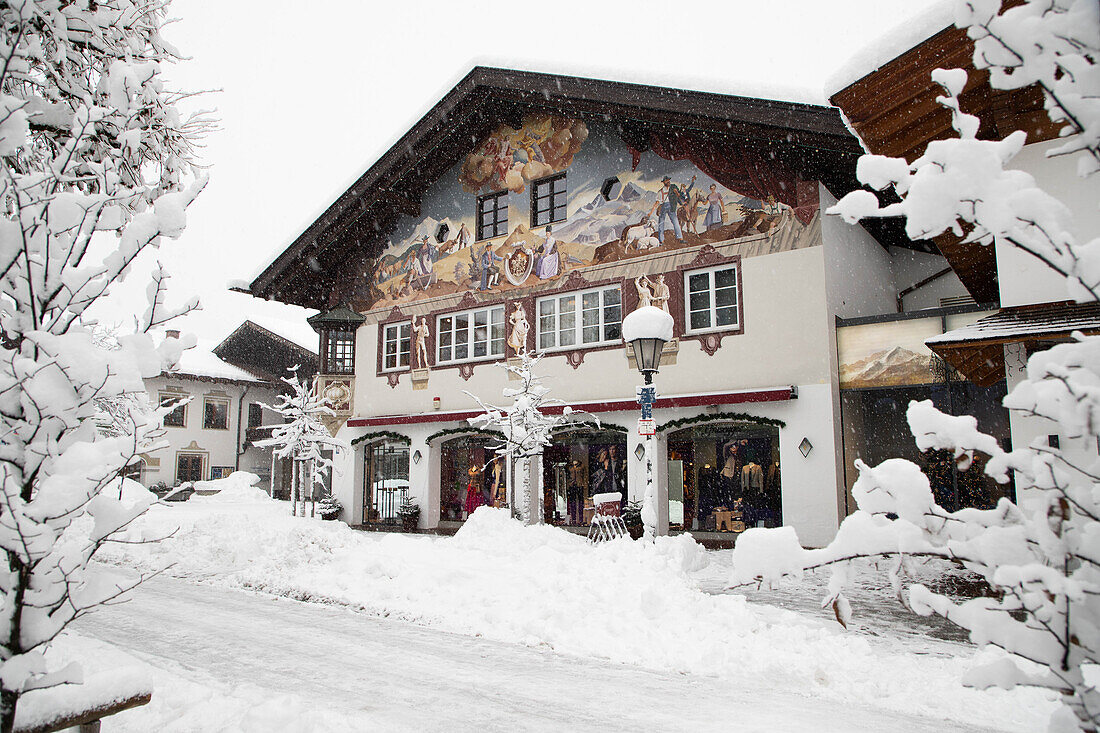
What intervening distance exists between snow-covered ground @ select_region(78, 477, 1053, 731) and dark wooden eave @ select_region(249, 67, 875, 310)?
27.3ft

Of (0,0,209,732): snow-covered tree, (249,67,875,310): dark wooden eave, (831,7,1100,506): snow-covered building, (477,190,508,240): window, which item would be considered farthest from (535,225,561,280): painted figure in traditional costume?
(0,0,209,732): snow-covered tree

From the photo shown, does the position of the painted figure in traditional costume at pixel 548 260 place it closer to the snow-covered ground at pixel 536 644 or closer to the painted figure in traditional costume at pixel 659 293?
the painted figure in traditional costume at pixel 659 293

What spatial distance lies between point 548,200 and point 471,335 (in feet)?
14.0

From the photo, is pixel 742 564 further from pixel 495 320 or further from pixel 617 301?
pixel 495 320

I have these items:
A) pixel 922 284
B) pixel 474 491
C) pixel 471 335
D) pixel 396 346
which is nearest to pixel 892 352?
pixel 922 284

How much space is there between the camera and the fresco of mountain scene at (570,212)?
49.3 feet

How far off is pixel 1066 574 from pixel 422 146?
63.4 feet

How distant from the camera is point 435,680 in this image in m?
6.04

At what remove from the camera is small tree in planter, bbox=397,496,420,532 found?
65.2ft

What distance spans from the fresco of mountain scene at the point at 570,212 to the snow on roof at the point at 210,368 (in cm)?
1801

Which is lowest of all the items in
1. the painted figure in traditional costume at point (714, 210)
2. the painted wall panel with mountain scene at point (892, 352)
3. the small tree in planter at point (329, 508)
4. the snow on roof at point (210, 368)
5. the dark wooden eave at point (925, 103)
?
the small tree in planter at point (329, 508)

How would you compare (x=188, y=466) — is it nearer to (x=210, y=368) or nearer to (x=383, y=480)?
(x=210, y=368)

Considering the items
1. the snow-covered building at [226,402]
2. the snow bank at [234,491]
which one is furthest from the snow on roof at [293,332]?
the snow bank at [234,491]

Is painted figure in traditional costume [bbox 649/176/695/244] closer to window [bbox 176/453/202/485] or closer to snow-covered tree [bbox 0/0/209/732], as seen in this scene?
snow-covered tree [bbox 0/0/209/732]
